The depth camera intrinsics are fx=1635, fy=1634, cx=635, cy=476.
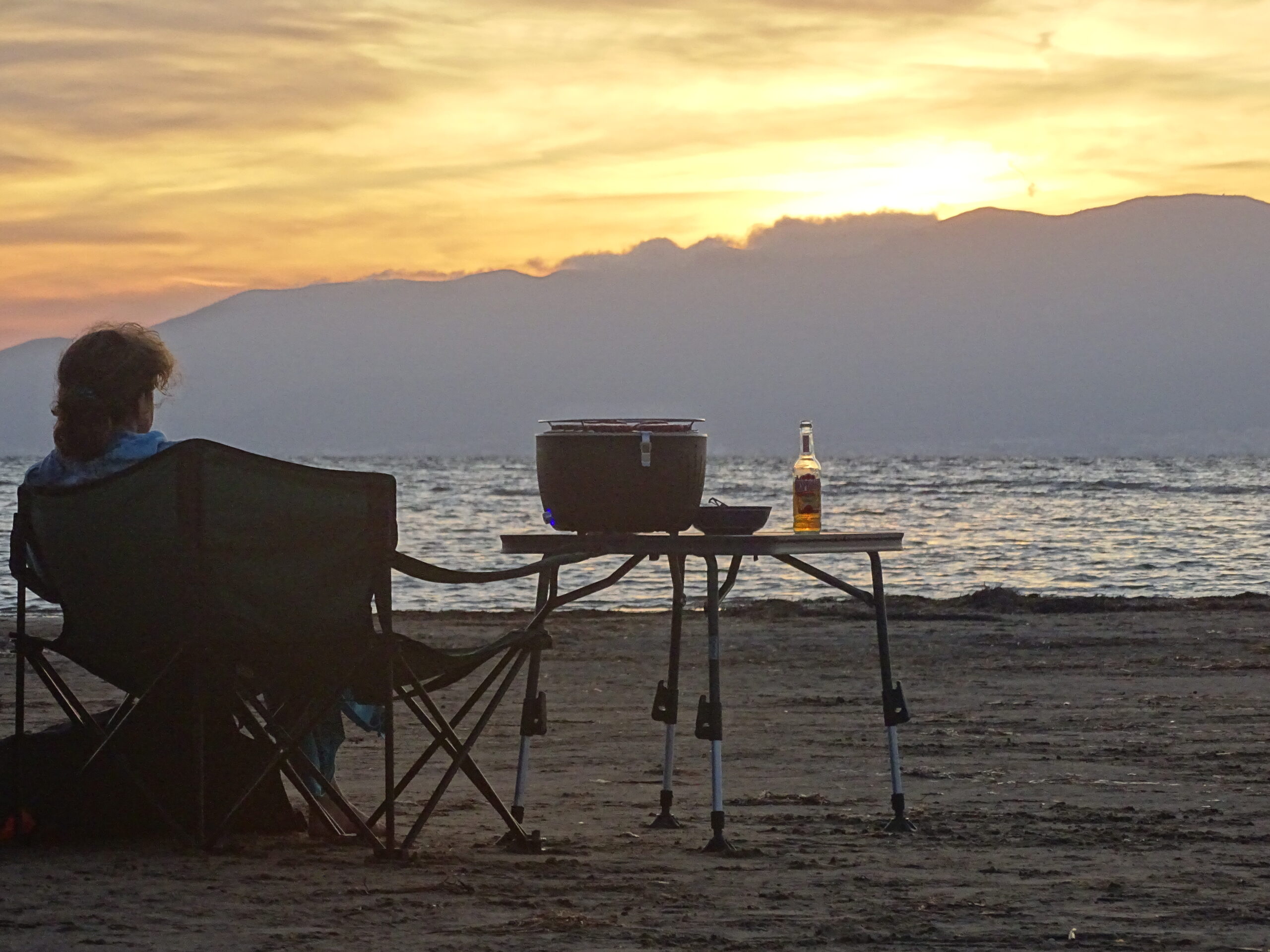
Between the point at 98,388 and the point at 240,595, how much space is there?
82cm

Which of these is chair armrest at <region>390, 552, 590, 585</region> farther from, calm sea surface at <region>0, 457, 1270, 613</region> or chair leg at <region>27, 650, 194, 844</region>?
calm sea surface at <region>0, 457, 1270, 613</region>

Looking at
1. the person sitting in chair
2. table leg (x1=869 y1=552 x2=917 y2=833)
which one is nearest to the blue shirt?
the person sitting in chair

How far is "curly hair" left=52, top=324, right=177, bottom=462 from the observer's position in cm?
460

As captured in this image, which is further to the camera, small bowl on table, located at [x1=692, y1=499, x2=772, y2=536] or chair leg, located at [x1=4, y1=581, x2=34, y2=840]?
small bowl on table, located at [x1=692, y1=499, x2=772, y2=536]

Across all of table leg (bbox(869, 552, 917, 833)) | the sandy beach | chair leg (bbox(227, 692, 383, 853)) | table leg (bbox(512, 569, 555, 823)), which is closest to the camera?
the sandy beach

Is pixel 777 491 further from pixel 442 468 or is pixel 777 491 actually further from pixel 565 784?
pixel 565 784

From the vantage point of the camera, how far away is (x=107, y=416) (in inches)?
182

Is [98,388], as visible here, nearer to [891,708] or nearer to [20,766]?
[20,766]

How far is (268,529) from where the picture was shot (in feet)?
13.9

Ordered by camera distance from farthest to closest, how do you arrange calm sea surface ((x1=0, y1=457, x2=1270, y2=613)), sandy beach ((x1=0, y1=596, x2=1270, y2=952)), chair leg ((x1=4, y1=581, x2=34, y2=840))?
calm sea surface ((x1=0, y1=457, x2=1270, y2=613)), chair leg ((x1=4, y1=581, x2=34, y2=840)), sandy beach ((x1=0, y1=596, x2=1270, y2=952))

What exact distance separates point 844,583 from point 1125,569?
2070 centimetres

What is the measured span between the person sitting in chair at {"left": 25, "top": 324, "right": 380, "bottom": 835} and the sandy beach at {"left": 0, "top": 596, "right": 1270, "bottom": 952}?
16.3 inches

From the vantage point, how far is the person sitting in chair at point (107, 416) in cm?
460

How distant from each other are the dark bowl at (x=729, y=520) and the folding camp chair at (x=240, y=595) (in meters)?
0.68
